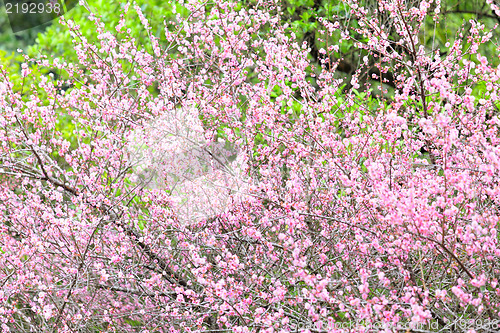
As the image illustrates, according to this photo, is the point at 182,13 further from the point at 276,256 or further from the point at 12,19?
the point at 12,19

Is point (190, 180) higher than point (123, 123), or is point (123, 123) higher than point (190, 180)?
point (123, 123)

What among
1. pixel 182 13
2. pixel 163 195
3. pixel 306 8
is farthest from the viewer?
pixel 306 8

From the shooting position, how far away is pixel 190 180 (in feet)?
12.9

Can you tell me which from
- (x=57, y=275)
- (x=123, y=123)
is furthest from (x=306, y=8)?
(x=57, y=275)

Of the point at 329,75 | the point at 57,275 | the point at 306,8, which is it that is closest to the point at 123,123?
the point at 57,275

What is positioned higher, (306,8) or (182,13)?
(306,8)

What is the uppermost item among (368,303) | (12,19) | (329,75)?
(12,19)

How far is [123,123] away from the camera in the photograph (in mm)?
4141

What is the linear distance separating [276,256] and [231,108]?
1.34 metres

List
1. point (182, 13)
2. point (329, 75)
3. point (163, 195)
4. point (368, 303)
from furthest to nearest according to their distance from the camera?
point (182, 13)
point (329, 75)
point (163, 195)
point (368, 303)

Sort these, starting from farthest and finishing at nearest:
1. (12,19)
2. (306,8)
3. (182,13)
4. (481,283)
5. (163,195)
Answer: (12,19)
(306,8)
(182,13)
(163,195)
(481,283)

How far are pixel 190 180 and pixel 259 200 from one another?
0.80 meters

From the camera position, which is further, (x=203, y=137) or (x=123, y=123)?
(x=123, y=123)

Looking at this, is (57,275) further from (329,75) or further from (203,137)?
(329,75)
